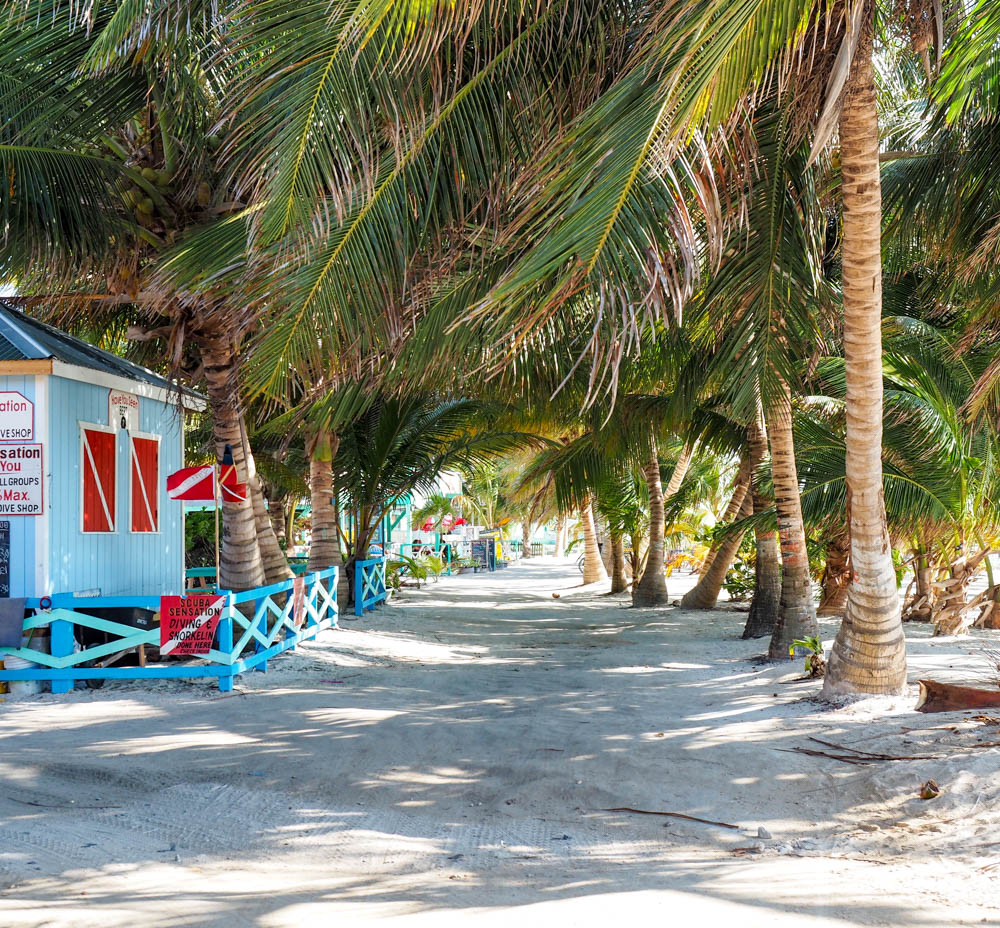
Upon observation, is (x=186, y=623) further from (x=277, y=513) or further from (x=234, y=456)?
(x=277, y=513)

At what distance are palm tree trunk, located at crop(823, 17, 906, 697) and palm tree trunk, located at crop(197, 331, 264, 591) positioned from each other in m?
6.38

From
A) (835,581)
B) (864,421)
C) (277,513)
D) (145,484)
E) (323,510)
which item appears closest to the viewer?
(864,421)

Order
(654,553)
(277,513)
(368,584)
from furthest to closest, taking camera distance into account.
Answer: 1. (277,513)
2. (654,553)
3. (368,584)

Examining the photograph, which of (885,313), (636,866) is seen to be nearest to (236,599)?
(636,866)

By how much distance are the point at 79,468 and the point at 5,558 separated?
107 centimetres

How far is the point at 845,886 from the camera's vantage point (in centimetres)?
396

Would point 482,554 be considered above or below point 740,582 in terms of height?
above

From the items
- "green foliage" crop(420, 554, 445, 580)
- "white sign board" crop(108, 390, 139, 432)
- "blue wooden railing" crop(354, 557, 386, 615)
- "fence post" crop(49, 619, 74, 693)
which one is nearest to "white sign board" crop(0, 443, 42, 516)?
"fence post" crop(49, 619, 74, 693)

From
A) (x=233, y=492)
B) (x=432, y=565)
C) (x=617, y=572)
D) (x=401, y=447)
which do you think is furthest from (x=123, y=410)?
(x=432, y=565)

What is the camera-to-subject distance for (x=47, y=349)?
28.3ft

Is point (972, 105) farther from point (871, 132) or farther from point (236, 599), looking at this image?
point (236, 599)

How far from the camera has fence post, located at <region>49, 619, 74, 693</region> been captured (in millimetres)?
8461

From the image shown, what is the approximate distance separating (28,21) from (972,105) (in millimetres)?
7763

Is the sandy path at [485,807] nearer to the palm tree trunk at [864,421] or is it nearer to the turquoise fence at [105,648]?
the turquoise fence at [105,648]
